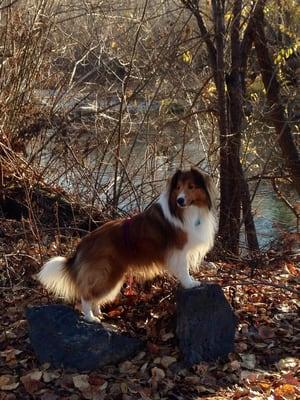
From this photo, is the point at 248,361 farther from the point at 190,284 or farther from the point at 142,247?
the point at 142,247

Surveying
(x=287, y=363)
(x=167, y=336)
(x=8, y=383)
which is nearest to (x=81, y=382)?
(x=8, y=383)

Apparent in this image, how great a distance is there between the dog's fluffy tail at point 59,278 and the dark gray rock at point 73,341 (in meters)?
0.24

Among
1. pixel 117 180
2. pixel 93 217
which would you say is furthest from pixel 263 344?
pixel 117 180

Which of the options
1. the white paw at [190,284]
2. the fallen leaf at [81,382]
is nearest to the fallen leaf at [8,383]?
the fallen leaf at [81,382]

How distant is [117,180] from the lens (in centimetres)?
870

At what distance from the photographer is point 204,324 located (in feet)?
16.4

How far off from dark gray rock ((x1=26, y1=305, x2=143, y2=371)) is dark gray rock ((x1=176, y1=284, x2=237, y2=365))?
1.33 feet

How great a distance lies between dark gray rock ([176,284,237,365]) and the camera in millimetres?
4949

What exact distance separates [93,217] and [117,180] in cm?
→ 97

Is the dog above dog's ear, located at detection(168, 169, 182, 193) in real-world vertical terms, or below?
below

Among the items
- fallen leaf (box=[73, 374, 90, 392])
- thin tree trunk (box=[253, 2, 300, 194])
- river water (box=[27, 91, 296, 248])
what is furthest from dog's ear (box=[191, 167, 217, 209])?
thin tree trunk (box=[253, 2, 300, 194])

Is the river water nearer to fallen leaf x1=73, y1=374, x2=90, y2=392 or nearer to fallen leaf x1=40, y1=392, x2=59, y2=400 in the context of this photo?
fallen leaf x1=73, y1=374, x2=90, y2=392

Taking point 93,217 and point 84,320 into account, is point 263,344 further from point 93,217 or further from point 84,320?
point 93,217

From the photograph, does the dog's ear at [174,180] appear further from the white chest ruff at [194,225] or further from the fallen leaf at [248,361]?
the fallen leaf at [248,361]
